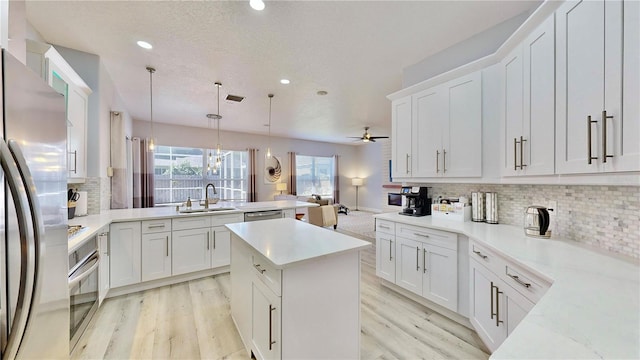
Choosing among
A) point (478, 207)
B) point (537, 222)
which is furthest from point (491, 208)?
point (537, 222)

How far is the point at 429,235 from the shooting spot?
2.37 metres

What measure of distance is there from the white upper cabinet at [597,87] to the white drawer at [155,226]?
150 inches

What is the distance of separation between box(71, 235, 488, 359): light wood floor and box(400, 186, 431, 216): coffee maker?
38.7 inches

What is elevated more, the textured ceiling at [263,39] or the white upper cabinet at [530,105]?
the textured ceiling at [263,39]

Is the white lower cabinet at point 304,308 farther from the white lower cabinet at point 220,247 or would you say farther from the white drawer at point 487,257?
the white lower cabinet at point 220,247

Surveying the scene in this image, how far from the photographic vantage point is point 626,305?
89 centimetres

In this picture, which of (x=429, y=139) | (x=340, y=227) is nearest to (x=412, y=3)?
(x=429, y=139)

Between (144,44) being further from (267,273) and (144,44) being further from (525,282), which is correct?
(525,282)

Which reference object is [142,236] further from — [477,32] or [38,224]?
[477,32]

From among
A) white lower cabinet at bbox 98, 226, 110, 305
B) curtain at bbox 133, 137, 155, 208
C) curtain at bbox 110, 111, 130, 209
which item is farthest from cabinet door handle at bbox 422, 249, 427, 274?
curtain at bbox 133, 137, 155, 208

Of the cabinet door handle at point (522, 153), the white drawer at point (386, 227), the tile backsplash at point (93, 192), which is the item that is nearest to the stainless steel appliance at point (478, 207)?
the cabinet door handle at point (522, 153)

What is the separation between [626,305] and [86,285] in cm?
326

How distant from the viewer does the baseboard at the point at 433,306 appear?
2170 mm

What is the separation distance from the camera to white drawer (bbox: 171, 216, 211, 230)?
10.1ft
